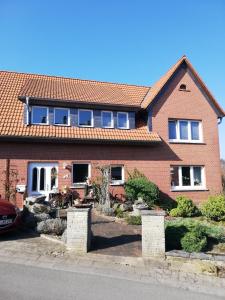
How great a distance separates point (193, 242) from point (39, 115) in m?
11.8

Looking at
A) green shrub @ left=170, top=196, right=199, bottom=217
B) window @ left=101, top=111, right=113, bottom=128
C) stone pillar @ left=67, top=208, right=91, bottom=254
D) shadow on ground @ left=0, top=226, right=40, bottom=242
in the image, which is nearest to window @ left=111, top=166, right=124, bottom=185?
window @ left=101, top=111, right=113, bottom=128

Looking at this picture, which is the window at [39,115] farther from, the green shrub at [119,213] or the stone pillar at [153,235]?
the stone pillar at [153,235]

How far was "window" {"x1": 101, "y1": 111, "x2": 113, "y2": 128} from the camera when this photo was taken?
58.2 ft

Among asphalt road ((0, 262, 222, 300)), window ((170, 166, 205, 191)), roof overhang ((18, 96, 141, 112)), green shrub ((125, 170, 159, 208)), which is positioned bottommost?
asphalt road ((0, 262, 222, 300))

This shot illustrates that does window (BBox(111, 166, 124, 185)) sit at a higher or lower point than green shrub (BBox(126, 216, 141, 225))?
higher

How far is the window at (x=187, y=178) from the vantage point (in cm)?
1806

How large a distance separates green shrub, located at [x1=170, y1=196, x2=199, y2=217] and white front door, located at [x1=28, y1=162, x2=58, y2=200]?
6740 millimetres

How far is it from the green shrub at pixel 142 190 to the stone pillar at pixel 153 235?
798 centimetres

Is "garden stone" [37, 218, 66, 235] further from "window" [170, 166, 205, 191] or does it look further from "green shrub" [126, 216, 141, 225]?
"window" [170, 166, 205, 191]

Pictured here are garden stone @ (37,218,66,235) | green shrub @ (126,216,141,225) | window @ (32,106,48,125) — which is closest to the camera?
garden stone @ (37,218,66,235)

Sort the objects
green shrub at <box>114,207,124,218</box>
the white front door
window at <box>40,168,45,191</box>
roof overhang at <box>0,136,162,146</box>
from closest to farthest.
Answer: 1. green shrub at <box>114,207,124,218</box>
2. roof overhang at <box>0,136,162,146</box>
3. the white front door
4. window at <box>40,168,45,191</box>

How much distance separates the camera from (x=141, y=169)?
680 inches

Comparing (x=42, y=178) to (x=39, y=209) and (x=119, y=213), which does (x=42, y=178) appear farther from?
(x=119, y=213)

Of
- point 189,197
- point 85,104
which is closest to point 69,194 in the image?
point 85,104
